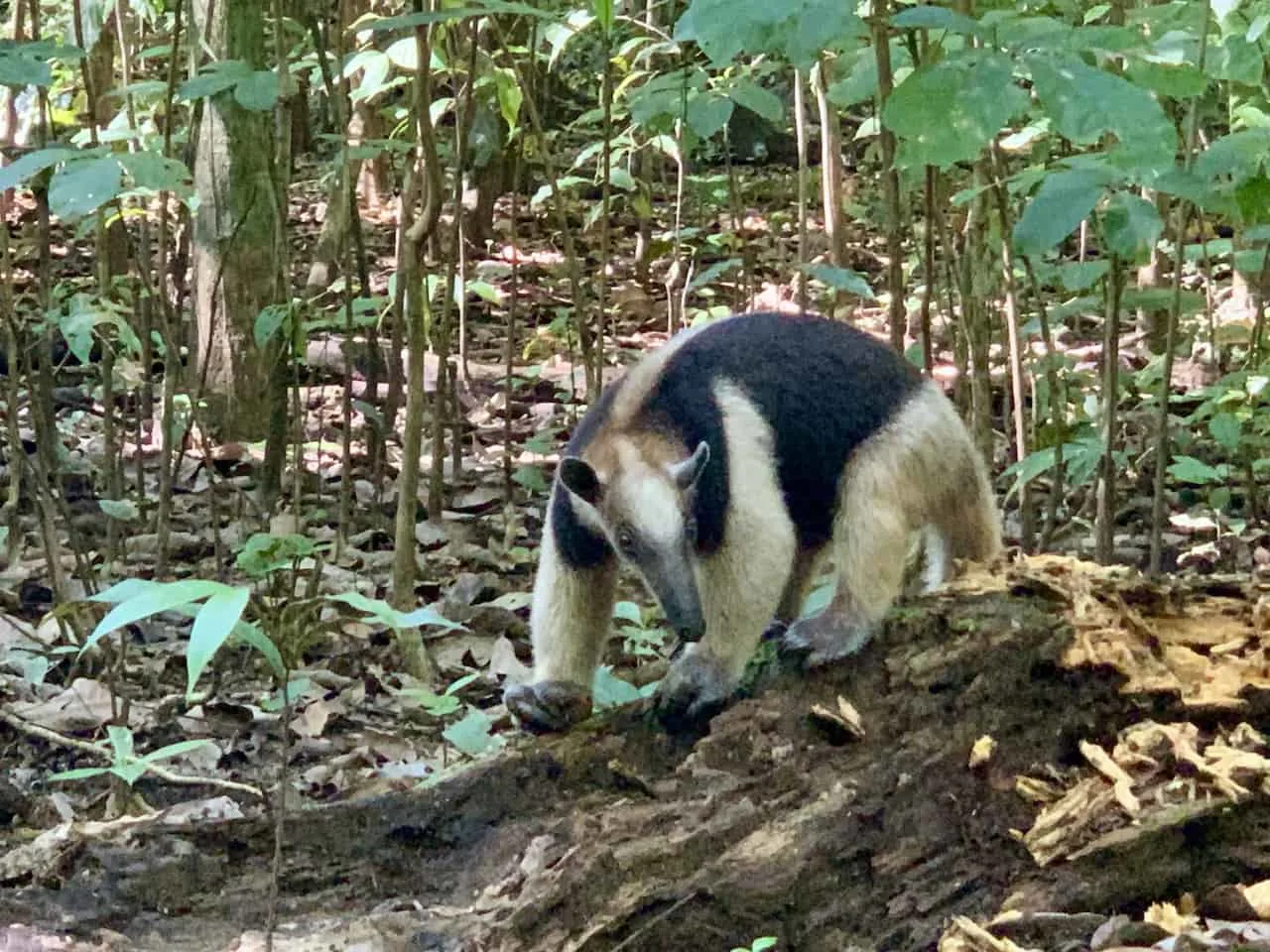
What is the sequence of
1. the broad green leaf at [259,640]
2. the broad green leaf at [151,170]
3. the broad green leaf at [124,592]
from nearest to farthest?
the broad green leaf at [124,592] → the broad green leaf at [259,640] → the broad green leaf at [151,170]

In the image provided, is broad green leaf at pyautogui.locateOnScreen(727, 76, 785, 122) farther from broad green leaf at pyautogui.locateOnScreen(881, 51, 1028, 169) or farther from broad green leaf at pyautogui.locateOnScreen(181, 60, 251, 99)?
broad green leaf at pyautogui.locateOnScreen(881, 51, 1028, 169)

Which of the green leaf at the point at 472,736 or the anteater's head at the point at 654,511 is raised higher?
the anteater's head at the point at 654,511

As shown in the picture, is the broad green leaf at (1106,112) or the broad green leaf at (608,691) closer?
the broad green leaf at (1106,112)

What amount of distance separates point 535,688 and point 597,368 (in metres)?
2.61

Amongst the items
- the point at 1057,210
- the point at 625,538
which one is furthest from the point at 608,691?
the point at 1057,210

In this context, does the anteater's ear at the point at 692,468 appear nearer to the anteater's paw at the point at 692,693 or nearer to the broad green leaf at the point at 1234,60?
the anteater's paw at the point at 692,693

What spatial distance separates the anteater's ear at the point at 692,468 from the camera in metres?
4.35

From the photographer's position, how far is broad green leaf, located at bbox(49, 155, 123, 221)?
4.23m

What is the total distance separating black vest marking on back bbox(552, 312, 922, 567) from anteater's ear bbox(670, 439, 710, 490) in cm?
15

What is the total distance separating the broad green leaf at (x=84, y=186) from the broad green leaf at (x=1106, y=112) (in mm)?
2440

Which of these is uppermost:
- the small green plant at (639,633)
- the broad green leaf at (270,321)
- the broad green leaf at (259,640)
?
the broad green leaf at (270,321)

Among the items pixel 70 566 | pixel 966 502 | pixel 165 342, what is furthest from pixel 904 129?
pixel 70 566

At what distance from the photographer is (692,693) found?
4.21m

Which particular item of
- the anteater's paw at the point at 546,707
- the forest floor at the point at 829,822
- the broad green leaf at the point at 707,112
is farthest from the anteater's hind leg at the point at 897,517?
the broad green leaf at the point at 707,112
